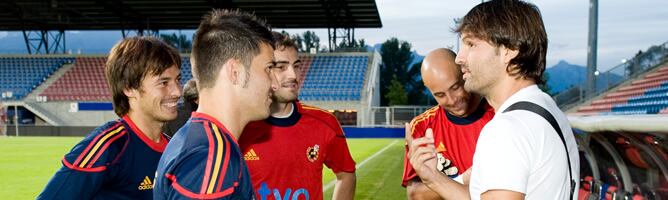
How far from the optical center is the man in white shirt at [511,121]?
A: 4.92ft

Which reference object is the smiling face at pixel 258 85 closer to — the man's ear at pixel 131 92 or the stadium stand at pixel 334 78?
the man's ear at pixel 131 92

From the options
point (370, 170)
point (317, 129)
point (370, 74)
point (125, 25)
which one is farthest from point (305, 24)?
point (317, 129)

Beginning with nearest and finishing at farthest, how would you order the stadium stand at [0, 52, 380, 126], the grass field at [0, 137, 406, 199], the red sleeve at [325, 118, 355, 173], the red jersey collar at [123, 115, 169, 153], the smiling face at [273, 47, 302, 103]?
the red jersey collar at [123, 115, 169, 153], the smiling face at [273, 47, 302, 103], the red sleeve at [325, 118, 355, 173], the grass field at [0, 137, 406, 199], the stadium stand at [0, 52, 380, 126]

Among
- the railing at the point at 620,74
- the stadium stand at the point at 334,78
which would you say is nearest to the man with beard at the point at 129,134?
the railing at the point at 620,74

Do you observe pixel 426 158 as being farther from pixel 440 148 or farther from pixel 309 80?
pixel 309 80

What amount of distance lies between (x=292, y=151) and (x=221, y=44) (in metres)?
1.41

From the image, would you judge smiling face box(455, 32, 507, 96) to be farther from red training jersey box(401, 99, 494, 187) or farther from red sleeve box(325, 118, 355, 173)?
red sleeve box(325, 118, 355, 173)

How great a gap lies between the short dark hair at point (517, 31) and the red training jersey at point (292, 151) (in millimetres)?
1492

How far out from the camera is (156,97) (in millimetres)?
2529

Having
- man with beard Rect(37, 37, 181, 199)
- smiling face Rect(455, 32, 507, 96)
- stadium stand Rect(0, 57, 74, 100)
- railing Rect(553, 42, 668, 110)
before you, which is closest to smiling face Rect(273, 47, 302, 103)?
man with beard Rect(37, 37, 181, 199)

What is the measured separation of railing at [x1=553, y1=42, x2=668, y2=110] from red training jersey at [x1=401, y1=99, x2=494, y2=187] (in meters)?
18.1

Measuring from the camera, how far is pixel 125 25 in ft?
111

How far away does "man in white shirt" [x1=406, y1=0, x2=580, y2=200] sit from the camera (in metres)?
1.50

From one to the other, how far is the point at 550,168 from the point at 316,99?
88.5ft
